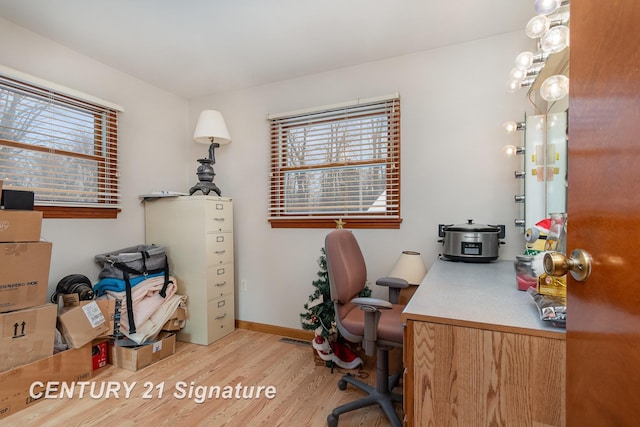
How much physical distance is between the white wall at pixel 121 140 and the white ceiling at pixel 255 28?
128mm

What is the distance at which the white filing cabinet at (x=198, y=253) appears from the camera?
2492 millimetres

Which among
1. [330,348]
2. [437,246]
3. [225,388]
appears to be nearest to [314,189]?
[437,246]

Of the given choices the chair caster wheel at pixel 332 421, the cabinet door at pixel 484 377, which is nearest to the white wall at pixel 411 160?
the chair caster wheel at pixel 332 421

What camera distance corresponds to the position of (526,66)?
1.56 meters

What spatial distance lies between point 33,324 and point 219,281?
1199mm

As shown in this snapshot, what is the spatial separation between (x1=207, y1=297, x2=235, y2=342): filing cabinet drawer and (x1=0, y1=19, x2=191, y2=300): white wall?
93 centimetres

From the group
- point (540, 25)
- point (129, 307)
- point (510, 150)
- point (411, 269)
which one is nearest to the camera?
point (540, 25)

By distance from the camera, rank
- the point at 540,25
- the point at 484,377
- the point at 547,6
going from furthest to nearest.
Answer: the point at 540,25 < the point at 547,6 < the point at 484,377

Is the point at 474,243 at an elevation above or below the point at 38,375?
above

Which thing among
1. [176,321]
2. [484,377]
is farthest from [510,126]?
[176,321]

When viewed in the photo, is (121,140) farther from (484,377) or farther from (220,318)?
(484,377)

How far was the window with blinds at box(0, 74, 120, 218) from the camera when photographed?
75.9 inches

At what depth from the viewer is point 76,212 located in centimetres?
222

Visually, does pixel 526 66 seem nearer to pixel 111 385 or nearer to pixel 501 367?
pixel 501 367
